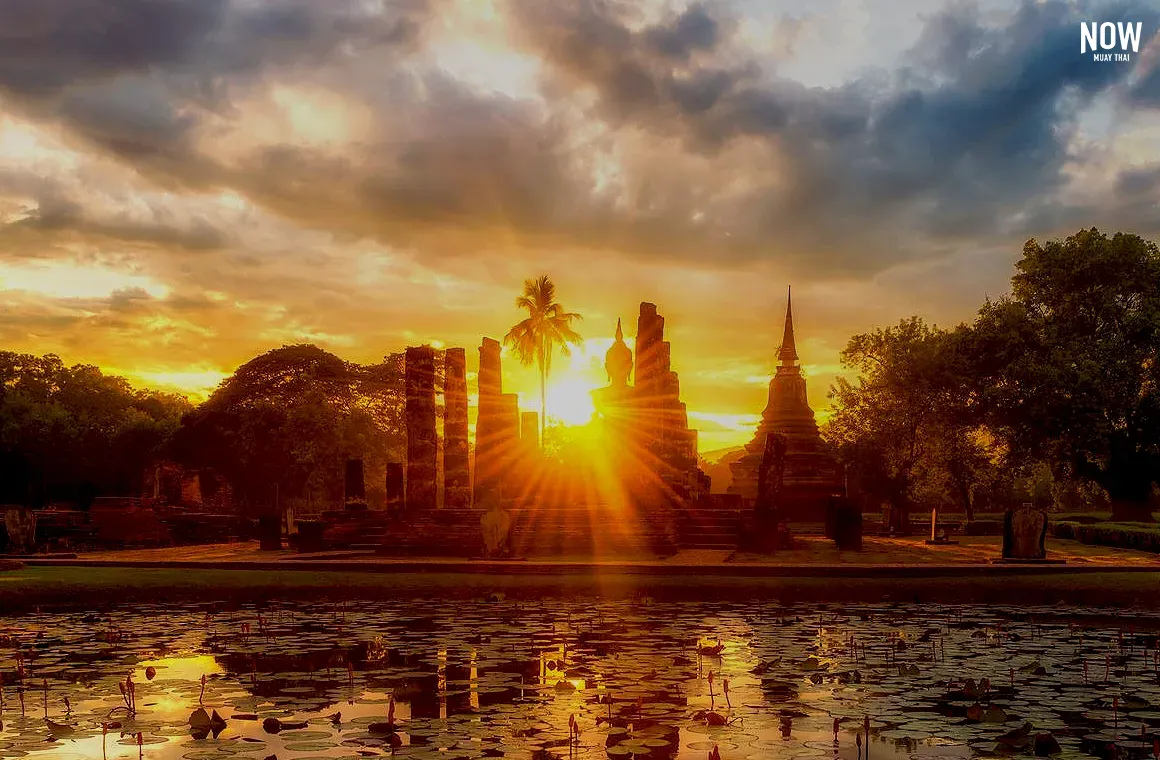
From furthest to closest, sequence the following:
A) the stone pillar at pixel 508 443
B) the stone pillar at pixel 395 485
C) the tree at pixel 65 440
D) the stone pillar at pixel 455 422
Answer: the tree at pixel 65 440 < the stone pillar at pixel 508 443 < the stone pillar at pixel 455 422 < the stone pillar at pixel 395 485

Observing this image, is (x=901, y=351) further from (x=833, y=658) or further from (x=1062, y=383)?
(x=833, y=658)

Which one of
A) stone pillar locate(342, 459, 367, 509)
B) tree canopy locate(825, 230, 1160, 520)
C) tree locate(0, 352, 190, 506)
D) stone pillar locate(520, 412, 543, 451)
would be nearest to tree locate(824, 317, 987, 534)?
tree canopy locate(825, 230, 1160, 520)

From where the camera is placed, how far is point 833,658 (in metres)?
10.8

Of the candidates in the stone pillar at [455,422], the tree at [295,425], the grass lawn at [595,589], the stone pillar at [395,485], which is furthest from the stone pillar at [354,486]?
the tree at [295,425]

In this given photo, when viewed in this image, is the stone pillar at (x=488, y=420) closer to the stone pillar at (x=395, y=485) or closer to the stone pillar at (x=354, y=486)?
the stone pillar at (x=354, y=486)

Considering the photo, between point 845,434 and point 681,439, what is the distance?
17653 mm

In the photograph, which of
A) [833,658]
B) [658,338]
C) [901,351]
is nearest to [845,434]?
[901,351]

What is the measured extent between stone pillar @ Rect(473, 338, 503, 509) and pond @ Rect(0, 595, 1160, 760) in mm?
28269

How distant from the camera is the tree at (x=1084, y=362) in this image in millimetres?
37031

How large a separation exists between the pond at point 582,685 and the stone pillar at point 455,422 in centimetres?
2187

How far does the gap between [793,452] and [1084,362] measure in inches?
979

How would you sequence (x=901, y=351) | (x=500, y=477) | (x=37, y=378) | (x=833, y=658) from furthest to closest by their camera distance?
(x=37, y=378)
(x=901, y=351)
(x=500, y=477)
(x=833, y=658)

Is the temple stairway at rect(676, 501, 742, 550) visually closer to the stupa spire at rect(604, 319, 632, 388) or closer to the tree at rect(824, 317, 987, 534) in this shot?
the tree at rect(824, 317, 987, 534)

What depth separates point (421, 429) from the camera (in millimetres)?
32594
